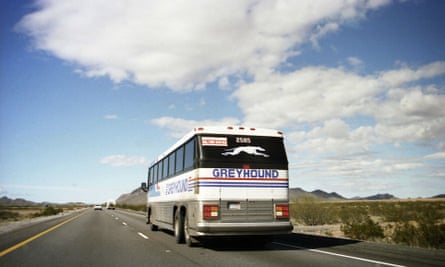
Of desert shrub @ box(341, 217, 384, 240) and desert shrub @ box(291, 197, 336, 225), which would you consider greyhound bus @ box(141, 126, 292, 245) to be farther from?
desert shrub @ box(291, 197, 336, 225)

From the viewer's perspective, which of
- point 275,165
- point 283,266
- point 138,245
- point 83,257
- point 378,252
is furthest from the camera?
point 138,245

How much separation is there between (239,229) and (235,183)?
1.29 meters

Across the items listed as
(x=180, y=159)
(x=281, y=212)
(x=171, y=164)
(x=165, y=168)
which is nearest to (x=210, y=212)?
(x=281, y=212)

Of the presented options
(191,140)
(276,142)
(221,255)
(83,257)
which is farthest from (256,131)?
(83,257)

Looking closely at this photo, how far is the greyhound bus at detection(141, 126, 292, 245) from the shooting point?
11.5m

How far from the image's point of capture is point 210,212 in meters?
Answer: 11.3

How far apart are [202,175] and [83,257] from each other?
146 inches

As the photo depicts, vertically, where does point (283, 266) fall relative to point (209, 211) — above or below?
below

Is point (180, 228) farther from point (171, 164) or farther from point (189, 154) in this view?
point (171, 164)

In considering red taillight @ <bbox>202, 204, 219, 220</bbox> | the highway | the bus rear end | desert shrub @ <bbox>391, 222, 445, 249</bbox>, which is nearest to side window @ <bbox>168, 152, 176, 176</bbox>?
the highway

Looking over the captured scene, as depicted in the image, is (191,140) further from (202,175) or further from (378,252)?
(378,252)

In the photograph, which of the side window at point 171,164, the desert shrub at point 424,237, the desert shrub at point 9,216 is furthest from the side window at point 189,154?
the desert shrub at point 9,216

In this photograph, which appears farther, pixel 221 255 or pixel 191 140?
pixel 191 140

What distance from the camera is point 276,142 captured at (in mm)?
12578
